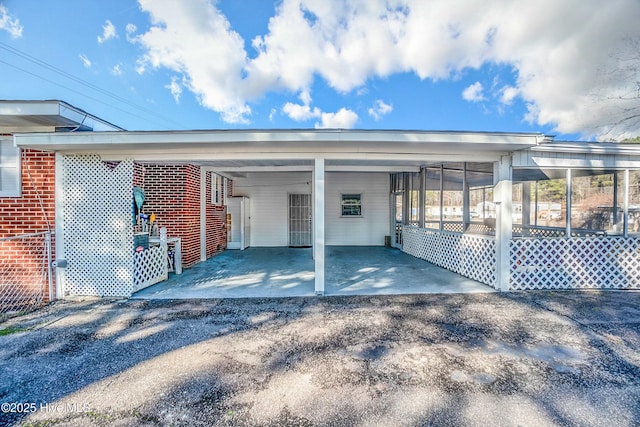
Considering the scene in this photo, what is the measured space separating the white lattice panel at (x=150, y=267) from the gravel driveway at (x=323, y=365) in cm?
96

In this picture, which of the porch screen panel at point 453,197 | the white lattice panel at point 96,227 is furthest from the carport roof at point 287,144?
the porch screen panel at point 453,197

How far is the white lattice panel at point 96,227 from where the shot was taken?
17.7 feet

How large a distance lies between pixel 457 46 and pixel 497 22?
2.13 meters

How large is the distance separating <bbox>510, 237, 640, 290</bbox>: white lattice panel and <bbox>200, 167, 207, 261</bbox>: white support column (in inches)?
318

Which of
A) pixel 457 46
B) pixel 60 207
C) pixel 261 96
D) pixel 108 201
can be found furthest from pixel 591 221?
pixel 261 96

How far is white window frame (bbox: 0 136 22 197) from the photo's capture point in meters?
5.26

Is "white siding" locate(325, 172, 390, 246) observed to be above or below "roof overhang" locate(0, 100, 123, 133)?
below

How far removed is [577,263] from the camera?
598 cm

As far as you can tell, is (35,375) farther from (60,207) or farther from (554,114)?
(554,114)

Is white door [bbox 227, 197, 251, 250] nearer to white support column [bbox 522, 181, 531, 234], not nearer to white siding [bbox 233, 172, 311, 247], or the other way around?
white siding [bbox 233, 172, 311, 247]

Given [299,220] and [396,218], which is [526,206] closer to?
[396,218]

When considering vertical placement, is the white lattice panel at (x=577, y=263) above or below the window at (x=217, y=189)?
below

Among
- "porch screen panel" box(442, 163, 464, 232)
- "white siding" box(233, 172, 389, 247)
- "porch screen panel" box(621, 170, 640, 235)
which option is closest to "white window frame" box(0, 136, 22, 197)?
"white siding" box(233, 172, 389, 247)

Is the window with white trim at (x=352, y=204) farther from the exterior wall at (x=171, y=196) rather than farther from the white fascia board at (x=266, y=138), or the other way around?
the white fascia board at (x=266, y=138)
